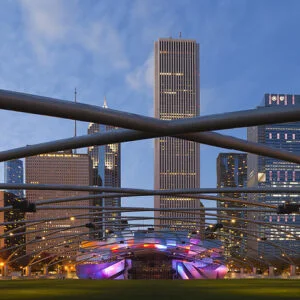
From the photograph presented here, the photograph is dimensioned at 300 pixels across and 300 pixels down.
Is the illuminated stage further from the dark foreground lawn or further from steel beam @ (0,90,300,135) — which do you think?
steel beam @ (0,90,300,135)

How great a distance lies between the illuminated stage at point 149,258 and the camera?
73938 mm

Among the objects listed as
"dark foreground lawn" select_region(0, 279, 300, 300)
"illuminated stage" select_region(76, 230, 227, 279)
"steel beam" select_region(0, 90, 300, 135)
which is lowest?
"illuminated stage" select_region(76, 230, 227, 279)

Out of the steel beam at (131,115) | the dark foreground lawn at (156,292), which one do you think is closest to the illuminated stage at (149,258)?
the dark foreground lawn at (156,292)

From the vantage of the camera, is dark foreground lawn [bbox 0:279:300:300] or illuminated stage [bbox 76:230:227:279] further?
illuminated stage [bbox 76:230:227:279]

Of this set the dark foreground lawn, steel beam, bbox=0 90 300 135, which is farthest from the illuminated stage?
steel beam, bbox=0 90 300 135

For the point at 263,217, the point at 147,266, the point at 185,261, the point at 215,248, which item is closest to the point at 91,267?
the point at 147,266

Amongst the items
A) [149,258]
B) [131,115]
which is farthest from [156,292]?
[149,258]

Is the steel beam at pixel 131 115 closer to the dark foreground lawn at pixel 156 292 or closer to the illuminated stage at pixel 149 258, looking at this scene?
the dark foreground lawn at pixel 156 292

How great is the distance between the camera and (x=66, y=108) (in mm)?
10836

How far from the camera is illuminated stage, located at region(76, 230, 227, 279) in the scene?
243 feet

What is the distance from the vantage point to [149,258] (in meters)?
89.9

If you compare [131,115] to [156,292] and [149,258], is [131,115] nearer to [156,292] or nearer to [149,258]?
[156,292]

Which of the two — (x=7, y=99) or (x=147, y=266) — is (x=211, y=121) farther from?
(x=147, y=266)

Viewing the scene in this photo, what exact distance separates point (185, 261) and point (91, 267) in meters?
17.1
